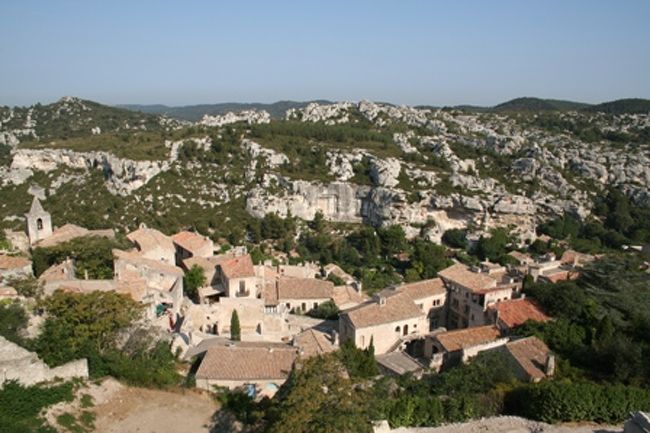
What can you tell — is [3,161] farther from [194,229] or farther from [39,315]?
[39,315]

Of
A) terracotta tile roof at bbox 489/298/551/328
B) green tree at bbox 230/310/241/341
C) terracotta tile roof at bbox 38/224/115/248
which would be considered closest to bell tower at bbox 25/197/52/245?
terracotta tile roof at bbox 38/224/115/248

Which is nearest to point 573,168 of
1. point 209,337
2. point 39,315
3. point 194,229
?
point 194,229

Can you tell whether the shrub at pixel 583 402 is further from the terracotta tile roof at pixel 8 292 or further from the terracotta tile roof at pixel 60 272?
the terracotta tile roof at pixel 60 272

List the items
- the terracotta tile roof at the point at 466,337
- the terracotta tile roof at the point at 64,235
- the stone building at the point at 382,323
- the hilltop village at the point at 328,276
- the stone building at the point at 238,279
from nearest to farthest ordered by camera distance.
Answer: the hilltop village at the point at 328,276
the terracotta tile roof at the point at 466,337
the stone building at the point at 382,323
the stone building at the point at 238,279
the terracotta tile roof at the point at 64,235

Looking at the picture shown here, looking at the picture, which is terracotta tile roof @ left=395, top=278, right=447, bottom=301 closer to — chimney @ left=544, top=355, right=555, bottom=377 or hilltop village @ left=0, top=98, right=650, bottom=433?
hilltop village @ left=0, top=98, right=650, bottom=433

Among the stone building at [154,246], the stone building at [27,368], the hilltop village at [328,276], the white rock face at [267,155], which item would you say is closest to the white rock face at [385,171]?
the hilltop village at [328,276]

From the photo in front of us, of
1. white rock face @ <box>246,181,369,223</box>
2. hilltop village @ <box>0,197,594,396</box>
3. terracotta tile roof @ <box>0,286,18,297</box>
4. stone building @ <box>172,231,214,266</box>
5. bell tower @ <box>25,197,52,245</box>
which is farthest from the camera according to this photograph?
white rock face @ <box>246,181,369,223</box>

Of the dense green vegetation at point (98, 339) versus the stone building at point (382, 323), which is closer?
the dense green vegetation at point (98, 339)
